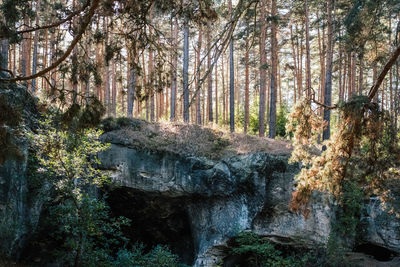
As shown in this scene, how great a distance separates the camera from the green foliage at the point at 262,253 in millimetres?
9328

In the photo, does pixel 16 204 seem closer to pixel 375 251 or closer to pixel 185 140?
pixel 185 140

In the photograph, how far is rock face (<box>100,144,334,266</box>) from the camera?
1001cm

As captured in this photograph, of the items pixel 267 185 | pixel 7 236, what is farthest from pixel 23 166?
pixel 267 185

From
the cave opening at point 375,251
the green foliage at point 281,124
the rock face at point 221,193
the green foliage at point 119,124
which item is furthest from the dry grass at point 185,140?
the green foliage at point 281,124

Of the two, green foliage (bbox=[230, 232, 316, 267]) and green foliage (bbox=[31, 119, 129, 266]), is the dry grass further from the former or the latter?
green foliage (bbox=[31, 119, 129, 266])

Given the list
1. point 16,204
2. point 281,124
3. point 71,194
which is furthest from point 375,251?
point 16,204

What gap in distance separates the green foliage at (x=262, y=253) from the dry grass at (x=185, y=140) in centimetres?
274

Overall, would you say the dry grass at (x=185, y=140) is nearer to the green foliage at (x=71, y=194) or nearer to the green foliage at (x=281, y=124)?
the green foliage at (x=71, y=194)

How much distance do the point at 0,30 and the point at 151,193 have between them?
7219 millimetres

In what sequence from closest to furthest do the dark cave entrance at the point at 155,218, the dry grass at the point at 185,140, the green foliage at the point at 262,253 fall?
1. the green foliage at the point at 262,253
2. the dry grass at the point at 185,140
3. the dark cave entrance at the point at 155,218

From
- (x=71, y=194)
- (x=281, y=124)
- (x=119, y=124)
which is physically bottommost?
(x=71, y=194)

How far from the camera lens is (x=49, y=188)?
25.8 feet

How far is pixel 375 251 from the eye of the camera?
10805mm

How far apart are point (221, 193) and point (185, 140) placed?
7.67 ft
